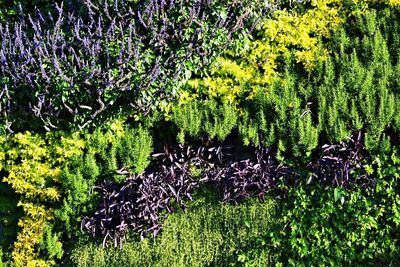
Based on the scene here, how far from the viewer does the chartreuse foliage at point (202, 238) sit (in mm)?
4676

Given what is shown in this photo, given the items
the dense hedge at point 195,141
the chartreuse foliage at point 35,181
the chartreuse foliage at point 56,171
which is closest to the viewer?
the dense hedge at point 195,141

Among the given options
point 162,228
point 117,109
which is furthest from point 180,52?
point 162,228

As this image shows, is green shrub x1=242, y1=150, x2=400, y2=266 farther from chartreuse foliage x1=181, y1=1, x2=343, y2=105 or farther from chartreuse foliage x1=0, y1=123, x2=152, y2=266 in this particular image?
chartreuse foliage x1=0, y1=123, x2=152, y2=266

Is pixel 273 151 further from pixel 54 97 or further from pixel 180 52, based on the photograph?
pixel 54 97

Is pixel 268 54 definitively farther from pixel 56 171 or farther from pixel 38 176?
pixel 38 176

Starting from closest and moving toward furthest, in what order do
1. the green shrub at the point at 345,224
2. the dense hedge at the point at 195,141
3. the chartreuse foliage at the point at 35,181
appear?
the green shrub at the point at 345,224, the dense hedge at the point at 195,141, the chartreuse foliage at the point at 35,181

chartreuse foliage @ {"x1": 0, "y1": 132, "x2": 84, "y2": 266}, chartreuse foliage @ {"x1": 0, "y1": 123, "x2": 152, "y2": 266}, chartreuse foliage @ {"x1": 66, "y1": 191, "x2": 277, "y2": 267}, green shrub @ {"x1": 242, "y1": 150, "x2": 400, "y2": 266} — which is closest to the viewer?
green shrub @ {"x1": 242, "y1": 150, "x2": 400, "y2": 266}

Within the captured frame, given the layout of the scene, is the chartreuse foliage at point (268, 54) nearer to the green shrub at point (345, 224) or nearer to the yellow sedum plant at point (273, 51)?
the yellow sedum plant at point (273, 51)

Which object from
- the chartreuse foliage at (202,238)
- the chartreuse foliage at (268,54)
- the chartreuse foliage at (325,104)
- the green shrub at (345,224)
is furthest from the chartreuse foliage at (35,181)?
the green shrub at (345,224)

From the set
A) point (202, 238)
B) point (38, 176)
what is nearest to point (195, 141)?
point (202, 238)

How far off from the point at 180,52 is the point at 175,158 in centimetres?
99

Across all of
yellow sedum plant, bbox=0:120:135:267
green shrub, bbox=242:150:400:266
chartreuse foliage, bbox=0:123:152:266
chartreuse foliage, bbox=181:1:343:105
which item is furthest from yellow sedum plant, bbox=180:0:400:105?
green shrub, bbox=242:150:400:266

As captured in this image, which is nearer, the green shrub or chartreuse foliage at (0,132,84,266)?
the green shrub

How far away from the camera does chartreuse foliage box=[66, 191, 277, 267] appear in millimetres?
4676
